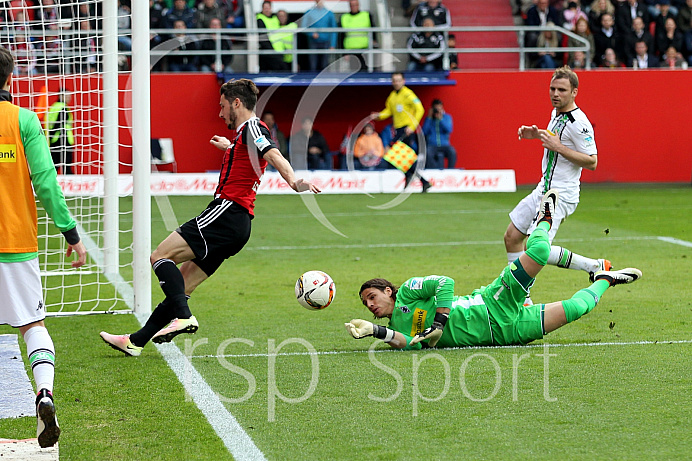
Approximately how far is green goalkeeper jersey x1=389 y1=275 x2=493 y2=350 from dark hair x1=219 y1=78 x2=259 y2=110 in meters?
1.67

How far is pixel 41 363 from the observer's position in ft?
15.2

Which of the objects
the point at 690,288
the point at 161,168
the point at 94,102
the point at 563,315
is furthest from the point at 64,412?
the point at 161,168

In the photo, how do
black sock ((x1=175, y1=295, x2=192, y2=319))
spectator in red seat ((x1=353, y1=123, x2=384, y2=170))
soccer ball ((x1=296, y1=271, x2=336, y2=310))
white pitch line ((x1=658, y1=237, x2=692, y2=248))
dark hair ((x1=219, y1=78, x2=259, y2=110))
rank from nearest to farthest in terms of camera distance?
black sock ((x1=175, y1=295, x2=192, y2=319)) → dark hair ((x1=219, y1=78, x2=259, y2=110)) → soccer ball ((x1=296, y1=271, x2=336, y2=310)) → white pitch line ((x1=658, y1=237, x2=692, y2=248)) → spectator in red seat ((x1=353, y1=123, x2=384, y2=170))

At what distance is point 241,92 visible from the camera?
664cm

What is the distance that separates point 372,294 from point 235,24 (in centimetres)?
1788

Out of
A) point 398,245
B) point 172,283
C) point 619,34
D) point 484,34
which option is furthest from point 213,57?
point 172,283

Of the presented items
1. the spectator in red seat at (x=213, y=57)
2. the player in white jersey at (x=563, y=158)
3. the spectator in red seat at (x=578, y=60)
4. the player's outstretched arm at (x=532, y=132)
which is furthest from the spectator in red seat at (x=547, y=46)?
the player's outstretched arm at (x=532, y=132)

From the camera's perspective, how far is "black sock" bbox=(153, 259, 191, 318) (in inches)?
254

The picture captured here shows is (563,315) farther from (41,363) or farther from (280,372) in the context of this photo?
(41,363)

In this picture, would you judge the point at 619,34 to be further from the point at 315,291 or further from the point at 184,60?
the point at 315,291

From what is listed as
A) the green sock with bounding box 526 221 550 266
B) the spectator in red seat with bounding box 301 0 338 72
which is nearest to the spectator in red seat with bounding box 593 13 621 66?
the spectator in red seat with bounding box 301 0 338 72

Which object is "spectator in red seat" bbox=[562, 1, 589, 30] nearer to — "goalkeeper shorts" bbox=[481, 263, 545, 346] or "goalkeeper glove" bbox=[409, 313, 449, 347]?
"goalkeeper shorts" bbox=[481, 263, 545, 346]

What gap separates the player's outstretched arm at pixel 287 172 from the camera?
5.97 meters

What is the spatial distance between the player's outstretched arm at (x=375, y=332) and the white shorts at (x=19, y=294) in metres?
2.13
